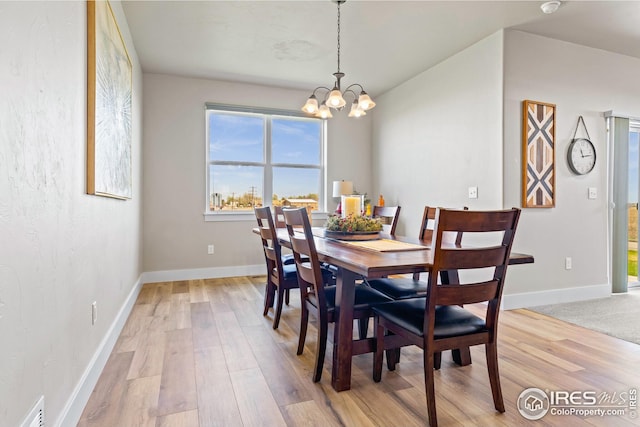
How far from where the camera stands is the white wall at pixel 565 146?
332 cm

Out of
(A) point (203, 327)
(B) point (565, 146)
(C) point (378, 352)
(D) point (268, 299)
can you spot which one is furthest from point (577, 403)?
(B) point (565, 146)

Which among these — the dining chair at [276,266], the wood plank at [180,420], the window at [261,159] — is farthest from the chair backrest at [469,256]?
the window at [261,159]

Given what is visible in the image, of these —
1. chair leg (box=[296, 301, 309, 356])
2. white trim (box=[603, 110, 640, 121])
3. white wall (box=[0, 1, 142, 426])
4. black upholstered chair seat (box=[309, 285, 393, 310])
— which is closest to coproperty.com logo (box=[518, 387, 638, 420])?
black upholstered chair seat (box=[309, 285, 393, 310])

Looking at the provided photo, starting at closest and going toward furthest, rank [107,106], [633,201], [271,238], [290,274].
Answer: [107,106] < [271,238] < [290,274] < [633,201]

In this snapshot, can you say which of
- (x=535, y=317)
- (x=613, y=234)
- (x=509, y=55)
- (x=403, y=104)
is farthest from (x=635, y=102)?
(x=535, y=317)

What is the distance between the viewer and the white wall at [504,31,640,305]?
3.32 metres

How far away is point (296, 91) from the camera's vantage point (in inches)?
197

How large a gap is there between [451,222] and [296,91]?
402cm

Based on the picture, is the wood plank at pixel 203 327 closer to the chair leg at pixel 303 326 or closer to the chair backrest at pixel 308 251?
the chair leg at pixel 303 326

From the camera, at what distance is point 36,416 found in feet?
3.85

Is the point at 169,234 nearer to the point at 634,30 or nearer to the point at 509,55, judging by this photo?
the point at 509,55

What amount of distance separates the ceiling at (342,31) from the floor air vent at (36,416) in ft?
9.20

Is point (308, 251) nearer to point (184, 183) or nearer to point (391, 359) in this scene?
point (391, 359)

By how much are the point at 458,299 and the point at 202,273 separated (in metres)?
3.75
